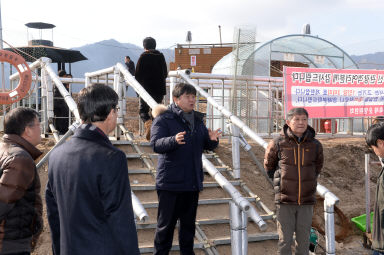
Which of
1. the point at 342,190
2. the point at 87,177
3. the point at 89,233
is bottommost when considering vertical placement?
the point at 342,190

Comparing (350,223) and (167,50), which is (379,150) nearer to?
(350,223)

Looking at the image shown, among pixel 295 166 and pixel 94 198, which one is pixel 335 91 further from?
pixel 94 198

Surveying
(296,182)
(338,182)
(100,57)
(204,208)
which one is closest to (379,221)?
(296,182)

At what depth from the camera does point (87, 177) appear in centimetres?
192

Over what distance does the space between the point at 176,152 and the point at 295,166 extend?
1294 mm

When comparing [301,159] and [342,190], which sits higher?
[301,159]

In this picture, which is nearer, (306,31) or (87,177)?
(87,177)

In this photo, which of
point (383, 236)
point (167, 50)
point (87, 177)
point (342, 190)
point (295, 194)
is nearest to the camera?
point (87, 177)

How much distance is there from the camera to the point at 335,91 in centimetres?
934

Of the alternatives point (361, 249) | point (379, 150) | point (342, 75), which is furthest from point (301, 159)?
point (342, 75)

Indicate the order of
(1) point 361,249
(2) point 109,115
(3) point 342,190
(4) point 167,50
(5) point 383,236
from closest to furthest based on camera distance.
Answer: (2) point 109,115 → (5) point 383,236 → (1) point 361,249 → (3) point 342,190 → (4) point 167,50

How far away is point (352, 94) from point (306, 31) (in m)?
11.0

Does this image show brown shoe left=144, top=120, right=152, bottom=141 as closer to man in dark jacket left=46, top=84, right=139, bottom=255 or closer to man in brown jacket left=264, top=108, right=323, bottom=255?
man in brown jacket left=264, top=108, right=323, bottom=255

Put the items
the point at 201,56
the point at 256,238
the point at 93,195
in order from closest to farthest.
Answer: the point at 93,195, the point at 256,238, the point at 201,56
